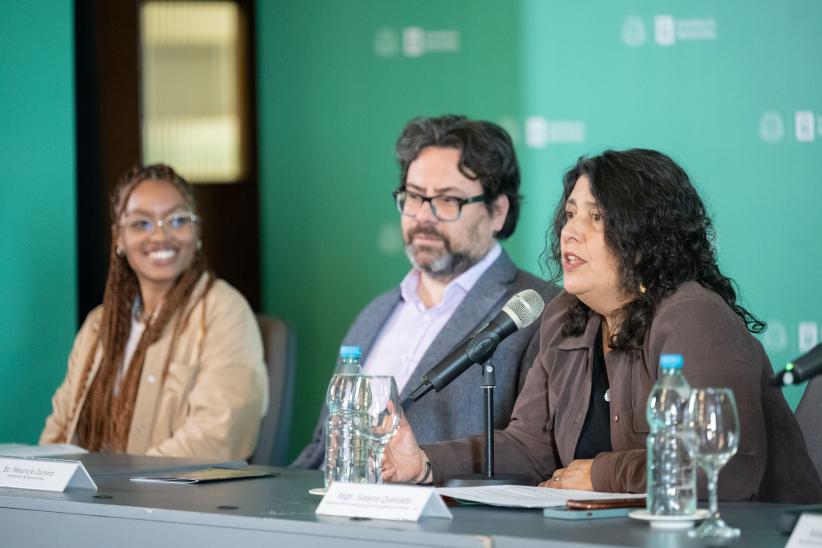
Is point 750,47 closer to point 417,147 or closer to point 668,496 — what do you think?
point 417,147

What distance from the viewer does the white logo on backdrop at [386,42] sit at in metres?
4.39

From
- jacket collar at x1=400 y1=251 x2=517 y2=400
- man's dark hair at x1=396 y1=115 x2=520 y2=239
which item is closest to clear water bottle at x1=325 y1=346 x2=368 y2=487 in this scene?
jacket collar at x1=400 y1=251 x2=517 y2=400

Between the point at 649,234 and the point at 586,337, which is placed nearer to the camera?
the point at 649,234

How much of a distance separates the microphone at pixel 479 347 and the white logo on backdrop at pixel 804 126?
1.54 metres

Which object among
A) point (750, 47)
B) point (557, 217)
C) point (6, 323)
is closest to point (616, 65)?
point (750, 47)

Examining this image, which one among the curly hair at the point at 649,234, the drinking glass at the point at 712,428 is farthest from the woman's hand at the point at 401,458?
the drinking glass at the point at 712,428

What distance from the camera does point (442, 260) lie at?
335 centimetres

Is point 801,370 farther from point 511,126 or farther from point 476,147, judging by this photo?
point 511,126

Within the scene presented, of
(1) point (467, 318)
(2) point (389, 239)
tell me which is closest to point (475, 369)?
(1) point (467, 318)

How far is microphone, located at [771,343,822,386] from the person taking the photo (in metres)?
1.58

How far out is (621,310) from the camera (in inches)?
100

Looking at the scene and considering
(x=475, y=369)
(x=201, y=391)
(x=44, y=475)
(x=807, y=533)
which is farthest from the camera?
(x=201, y=391)

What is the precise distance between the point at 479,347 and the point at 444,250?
106 cm

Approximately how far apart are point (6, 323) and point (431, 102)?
1681 millimetres
